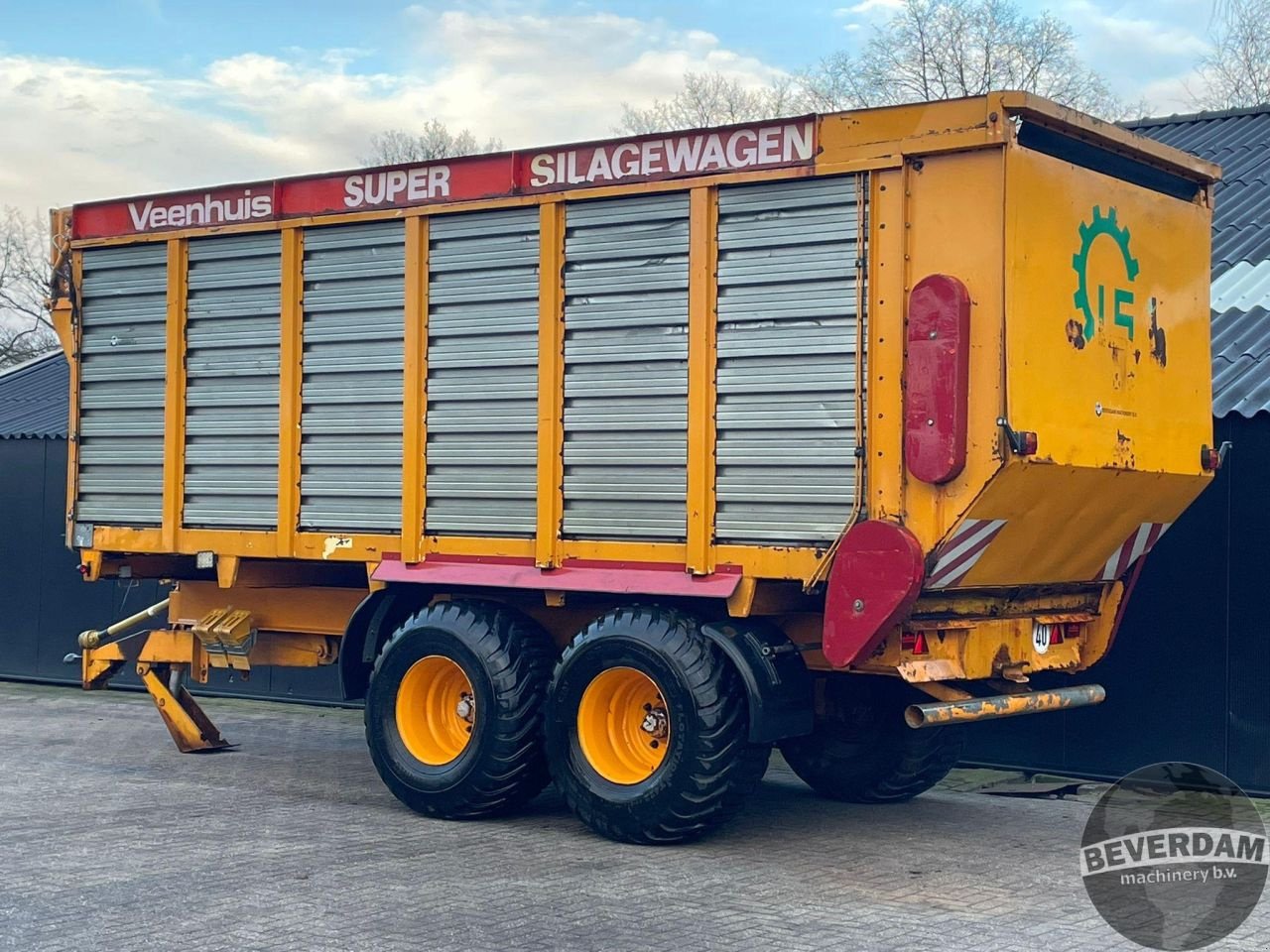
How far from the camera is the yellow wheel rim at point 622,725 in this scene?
28.1 ft

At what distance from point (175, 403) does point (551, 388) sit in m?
2.87

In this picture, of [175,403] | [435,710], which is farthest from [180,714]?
[435,710]

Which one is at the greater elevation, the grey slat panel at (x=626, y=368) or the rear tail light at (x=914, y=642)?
the grey slat panel at (x=626, y=368)

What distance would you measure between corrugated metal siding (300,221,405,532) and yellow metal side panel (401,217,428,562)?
0.25 feet

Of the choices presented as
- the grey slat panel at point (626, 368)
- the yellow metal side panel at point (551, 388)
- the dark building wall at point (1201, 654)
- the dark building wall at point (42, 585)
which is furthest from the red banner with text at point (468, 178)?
the dark building wall at point (42, 585)

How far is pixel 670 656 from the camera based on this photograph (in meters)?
8.19

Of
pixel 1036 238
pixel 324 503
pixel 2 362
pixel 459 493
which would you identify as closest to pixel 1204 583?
pixel 1036 238

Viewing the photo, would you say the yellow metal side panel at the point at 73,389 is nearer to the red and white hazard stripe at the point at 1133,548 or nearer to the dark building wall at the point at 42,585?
the dark building wall at the point at 42,585

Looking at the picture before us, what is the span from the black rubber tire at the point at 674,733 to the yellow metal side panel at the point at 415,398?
1.38 metres

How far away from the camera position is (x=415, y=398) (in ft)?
31.0

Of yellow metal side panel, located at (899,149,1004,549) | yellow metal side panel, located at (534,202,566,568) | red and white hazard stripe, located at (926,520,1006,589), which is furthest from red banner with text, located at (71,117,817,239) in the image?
red and white hazard stripe, located at (926,520,1006,589)

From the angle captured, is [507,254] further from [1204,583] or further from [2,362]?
[2,362]

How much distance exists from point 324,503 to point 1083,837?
4.70m

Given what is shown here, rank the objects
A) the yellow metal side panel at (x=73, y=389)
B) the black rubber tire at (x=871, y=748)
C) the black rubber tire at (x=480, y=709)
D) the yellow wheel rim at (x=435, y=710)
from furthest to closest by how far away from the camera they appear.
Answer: the yellow metal side panel at (x=73, y=389)
the black rubber tire at (x=871, y=748)
the yellow wheel rim at (x=435, y=710)
the black rubber tire at (x=480, y=709)
